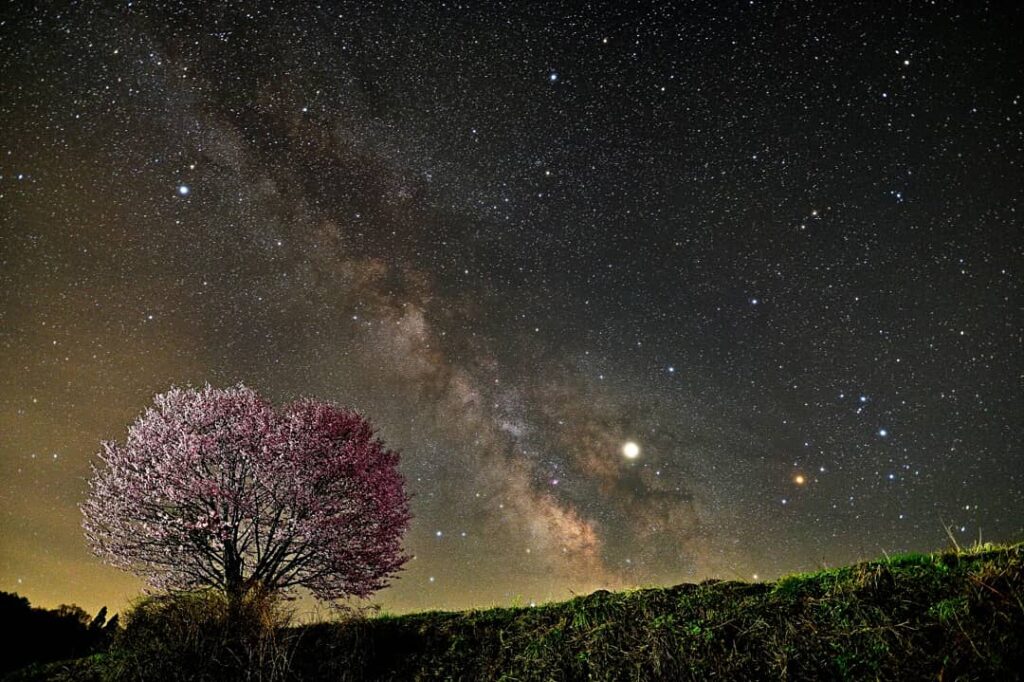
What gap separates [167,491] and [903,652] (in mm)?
16739

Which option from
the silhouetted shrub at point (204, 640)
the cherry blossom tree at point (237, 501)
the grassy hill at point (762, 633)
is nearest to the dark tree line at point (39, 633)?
the cherry blossom tree at point (237, 501)

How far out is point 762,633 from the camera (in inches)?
175

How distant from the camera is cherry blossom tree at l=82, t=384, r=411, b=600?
48.6 ft

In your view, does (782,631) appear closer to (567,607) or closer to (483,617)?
(567,607)

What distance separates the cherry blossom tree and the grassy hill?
9.42 metres

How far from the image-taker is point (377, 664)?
6543 mm

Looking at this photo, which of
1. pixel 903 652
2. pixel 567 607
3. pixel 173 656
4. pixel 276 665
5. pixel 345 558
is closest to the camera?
pixel 903 652

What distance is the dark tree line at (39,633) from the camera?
1385cm

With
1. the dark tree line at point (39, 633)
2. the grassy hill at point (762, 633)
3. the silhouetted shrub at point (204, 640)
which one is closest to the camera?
the grassy hill at point (762, 633)

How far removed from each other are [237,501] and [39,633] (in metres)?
7.78

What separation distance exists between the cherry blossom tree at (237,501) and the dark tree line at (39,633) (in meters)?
2.32

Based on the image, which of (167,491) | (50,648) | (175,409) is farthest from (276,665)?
(50,648)

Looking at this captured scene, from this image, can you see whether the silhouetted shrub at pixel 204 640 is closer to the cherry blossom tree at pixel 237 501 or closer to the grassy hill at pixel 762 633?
the grassy hill at pixel 762 633

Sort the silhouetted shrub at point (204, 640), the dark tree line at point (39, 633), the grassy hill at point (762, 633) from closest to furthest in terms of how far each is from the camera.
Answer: the grassy hill at point (762, 633) < the silhouetted shrub at point (204, 640) < the dark tree line at point (39, 633)
